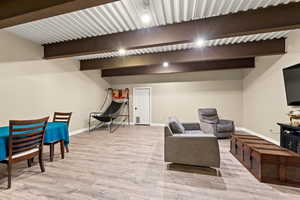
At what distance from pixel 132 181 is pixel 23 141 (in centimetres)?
170

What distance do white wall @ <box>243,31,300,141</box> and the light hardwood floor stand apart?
190 centimetres

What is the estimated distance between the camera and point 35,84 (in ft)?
12.0

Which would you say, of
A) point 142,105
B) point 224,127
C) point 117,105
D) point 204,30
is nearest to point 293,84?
point 224,127

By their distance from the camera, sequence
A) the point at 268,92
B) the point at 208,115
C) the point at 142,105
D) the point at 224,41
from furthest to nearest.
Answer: the point at 142,105 < the point at 208,115 < the point at 268,92 < the point at 224,41

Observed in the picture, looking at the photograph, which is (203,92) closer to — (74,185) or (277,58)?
(277,58)

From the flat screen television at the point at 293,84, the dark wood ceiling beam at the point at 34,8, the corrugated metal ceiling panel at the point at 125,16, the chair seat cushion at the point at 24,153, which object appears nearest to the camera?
the dark wood ceiling beam at the point at 34,8

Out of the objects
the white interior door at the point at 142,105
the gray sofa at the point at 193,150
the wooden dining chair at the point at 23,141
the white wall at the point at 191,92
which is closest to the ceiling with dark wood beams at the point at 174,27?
the gray sofa at the point at 193,150

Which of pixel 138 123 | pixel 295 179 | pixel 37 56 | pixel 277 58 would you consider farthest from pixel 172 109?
pixel 37 56

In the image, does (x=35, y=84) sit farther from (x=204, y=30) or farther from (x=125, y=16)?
(x=204, y=30)

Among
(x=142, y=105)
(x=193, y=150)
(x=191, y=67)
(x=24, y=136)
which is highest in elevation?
(x=191, y=67)

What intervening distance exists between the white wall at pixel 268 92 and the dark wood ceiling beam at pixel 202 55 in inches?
13.2

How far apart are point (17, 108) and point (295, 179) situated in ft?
18.0

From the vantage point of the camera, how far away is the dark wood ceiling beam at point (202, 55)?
11.0 feet

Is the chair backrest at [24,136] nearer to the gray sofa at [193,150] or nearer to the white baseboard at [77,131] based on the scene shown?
the gray sofa at [193,150]
